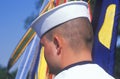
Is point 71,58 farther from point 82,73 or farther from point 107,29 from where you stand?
point 107,29

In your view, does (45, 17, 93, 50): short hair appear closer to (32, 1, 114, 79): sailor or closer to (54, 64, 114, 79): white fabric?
(32, 1, 114, 79): sailor

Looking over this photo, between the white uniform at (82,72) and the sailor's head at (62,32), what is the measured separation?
47mm

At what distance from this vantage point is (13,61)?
4180 millimetres

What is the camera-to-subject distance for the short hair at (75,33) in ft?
6.55

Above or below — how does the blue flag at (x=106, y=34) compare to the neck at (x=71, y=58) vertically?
below

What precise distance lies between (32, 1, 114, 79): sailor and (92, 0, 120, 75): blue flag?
1.50 metres

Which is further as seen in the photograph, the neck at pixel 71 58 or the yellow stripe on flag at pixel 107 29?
the yellow stripe on flag at pixel 107 29

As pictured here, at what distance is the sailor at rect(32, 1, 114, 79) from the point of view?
193 centimetres

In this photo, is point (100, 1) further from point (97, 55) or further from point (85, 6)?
point (85, 6)

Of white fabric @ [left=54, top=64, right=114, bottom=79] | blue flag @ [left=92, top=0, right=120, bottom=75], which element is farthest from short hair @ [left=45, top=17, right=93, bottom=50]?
blue flag @ [left=92, top=0, right=120, bottom=75]

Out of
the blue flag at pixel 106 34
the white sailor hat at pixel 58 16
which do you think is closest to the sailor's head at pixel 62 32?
the white sailor hat at pixel 58 16

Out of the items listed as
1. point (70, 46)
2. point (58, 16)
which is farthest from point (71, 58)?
point (58, 16)

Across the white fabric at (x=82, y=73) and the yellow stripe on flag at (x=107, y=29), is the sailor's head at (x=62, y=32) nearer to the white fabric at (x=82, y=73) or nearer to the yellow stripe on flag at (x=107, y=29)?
the white fabric at (x=82, y=73)

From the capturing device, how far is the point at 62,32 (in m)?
2.00
